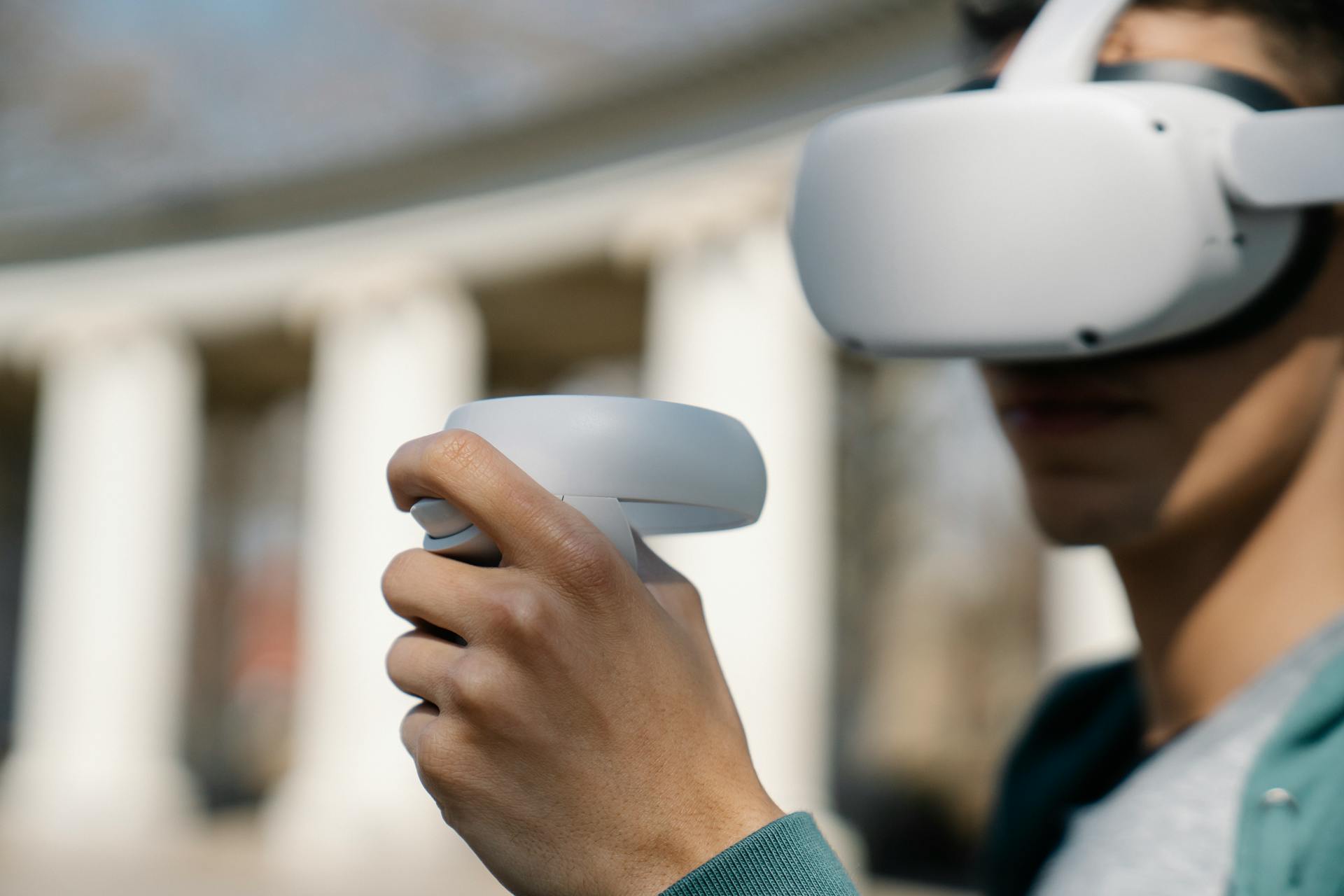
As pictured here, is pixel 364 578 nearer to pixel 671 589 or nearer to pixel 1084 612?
pixel 1084 612

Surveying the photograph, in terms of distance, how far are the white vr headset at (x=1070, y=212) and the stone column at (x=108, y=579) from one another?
1784 centimetres

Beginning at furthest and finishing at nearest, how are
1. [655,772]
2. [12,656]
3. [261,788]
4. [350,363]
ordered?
[12,656] → [261,788] → [350,363] → [655,772]

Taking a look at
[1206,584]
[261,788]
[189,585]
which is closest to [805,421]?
[1206,584]

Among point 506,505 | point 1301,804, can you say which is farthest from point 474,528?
point 1301,804

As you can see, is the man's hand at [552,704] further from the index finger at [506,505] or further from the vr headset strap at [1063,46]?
the vr headset strap at [1063,46]

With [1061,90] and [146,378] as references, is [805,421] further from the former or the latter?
[146,378]

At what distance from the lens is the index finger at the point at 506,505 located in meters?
1.24

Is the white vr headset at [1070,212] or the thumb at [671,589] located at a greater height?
the white vr headset at [1070,212]

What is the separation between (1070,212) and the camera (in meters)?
1.48

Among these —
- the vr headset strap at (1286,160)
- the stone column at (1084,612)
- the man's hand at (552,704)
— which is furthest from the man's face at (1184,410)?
the stone column at (1084,612)

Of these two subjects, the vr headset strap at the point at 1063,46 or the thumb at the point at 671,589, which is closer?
the thumb at the point at 671,589

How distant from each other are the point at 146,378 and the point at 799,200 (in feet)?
58.4

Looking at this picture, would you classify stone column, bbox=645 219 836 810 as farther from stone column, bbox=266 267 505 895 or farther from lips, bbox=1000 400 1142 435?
lips, bbox=1000 400 1142 435

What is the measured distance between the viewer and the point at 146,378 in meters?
17.9
